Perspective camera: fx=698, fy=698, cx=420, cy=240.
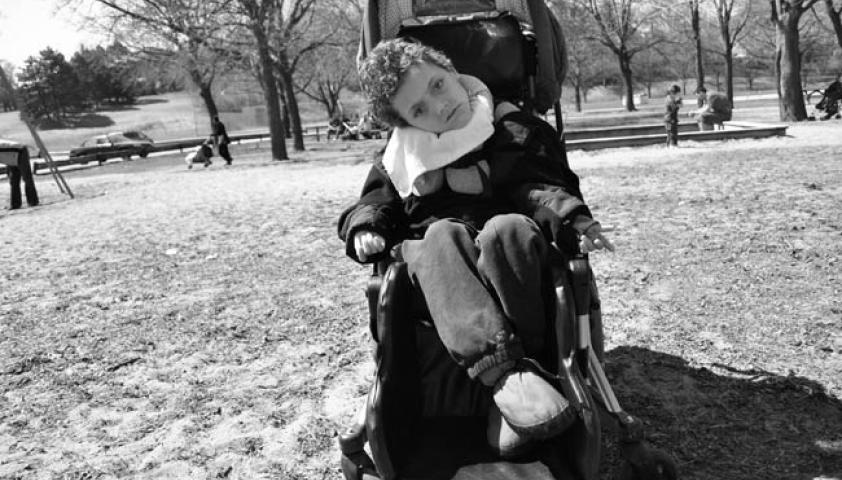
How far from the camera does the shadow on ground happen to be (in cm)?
257

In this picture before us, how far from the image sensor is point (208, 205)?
36.2 ft

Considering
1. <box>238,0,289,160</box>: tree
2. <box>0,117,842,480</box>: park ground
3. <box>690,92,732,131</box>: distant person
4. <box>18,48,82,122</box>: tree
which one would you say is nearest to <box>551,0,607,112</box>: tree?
<box>690,92,732,131</box>: distant person

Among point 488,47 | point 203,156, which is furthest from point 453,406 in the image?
point 203,156

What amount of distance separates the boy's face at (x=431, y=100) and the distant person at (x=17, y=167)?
12159 millimetres

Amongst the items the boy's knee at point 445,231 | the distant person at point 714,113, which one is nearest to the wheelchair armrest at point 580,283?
the boy's knee at point 445,231

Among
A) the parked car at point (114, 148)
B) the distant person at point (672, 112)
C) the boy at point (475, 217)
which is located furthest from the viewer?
the parked car at point (114, 148)

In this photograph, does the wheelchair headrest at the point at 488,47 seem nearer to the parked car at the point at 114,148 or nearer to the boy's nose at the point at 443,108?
the boy's nose at the point at 443,108

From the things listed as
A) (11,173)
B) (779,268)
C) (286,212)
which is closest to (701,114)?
(286,212)

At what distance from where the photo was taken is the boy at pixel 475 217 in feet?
6.96

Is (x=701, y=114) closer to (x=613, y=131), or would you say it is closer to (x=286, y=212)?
(x=613, y=131)

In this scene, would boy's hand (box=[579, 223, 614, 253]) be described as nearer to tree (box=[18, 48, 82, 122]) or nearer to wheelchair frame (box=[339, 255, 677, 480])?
wheelchair frame (box=[339, 255, 677, 480])

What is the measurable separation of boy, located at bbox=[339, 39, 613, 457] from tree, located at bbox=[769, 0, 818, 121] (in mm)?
19851

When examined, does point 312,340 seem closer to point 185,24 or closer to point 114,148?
point 185,24

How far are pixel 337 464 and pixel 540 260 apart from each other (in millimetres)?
1266
